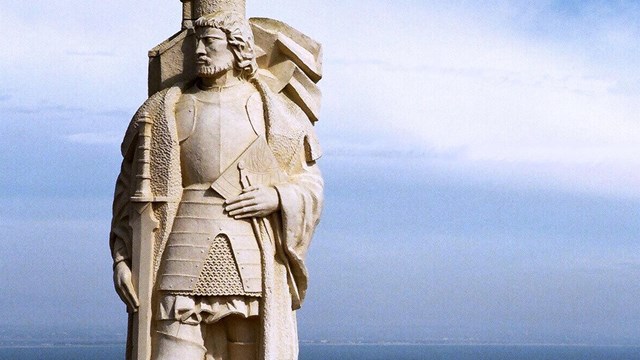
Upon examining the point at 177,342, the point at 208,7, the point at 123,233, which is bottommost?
the point at 177,342

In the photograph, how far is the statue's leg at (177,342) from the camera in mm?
10820

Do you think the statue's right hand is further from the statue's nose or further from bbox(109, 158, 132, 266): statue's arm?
the statue's nose

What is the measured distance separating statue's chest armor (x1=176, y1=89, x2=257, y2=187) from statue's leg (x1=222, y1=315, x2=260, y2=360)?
1227 millimetres

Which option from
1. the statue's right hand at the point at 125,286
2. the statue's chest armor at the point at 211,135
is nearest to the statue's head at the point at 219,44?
the statue's chest armor at the point at 211,135

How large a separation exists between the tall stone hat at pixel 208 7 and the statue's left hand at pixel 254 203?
5.63ft

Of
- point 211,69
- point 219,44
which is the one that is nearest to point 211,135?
point 211,69

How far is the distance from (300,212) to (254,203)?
455 mm

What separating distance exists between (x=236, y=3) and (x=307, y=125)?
1277mm

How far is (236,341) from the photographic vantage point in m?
11.1

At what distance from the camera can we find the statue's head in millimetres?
11211

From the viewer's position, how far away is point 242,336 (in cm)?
1110

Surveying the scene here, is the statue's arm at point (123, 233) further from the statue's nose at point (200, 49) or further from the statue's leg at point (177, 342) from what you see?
the statue's nose at point (200, 49)

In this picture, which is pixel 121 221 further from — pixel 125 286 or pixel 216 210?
pixel 216 210

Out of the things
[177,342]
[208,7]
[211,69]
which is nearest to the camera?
[177,342]
